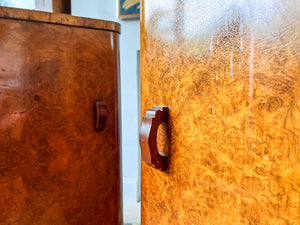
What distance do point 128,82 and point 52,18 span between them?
115 cm

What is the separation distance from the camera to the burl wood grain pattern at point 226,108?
0.37 meters

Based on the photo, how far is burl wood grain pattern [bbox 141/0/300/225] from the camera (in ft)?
1.23

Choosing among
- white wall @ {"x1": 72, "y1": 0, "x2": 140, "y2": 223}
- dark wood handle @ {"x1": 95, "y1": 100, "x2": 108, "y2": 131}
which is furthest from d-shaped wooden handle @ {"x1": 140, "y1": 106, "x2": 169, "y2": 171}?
white wall @ {"x1": 72, "y1": 0, "x2": 140, "y2": 223}

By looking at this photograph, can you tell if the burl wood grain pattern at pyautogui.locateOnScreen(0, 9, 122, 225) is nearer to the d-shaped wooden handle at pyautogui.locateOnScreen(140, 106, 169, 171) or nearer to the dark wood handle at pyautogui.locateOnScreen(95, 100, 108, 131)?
the dark wood handle at pyautogui.locateOnScreen(95, 100, 108, 131)

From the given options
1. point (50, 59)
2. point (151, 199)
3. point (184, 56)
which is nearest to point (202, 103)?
point (184, 56)

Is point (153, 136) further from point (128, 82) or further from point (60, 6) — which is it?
point (128, 82)

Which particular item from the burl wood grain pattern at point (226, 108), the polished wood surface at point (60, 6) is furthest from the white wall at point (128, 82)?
the burl wood grain pattern at point (226, 108)

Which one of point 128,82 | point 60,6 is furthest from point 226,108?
point 128,82

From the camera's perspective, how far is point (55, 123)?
1.01 m

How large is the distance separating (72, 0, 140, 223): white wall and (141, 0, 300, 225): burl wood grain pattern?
1.46 meters

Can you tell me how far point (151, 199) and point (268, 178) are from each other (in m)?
0.33

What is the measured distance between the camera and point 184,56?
1.71ft

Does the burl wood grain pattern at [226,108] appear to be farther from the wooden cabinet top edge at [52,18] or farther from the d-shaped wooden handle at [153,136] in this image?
the wooden cabinet top edge at [52,18]

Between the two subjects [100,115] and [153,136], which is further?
[100,115]
